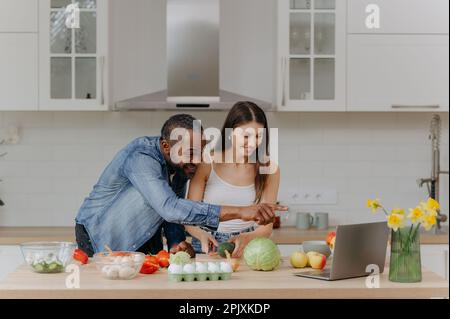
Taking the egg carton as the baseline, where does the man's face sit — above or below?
above

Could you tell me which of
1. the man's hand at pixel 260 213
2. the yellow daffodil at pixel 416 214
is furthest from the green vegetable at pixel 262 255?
the yellow daffodil at pixel 416 214

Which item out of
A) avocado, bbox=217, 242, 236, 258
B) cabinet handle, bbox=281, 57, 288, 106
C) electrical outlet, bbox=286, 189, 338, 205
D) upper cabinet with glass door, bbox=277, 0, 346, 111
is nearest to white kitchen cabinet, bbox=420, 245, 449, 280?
electrical outlet, bbox=286, 189, 338, 205

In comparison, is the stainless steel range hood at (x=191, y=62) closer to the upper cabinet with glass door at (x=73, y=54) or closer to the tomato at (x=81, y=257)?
the upper cabinet with glass door at (x=73, y=54)

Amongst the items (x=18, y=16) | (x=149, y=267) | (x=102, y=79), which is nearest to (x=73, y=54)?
(x=102, y=79)

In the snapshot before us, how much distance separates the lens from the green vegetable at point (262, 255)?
260cm

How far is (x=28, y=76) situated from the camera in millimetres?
4312

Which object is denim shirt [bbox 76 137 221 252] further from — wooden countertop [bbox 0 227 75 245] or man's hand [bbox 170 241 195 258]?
wooden countertop [bbox 0 227 75 245]

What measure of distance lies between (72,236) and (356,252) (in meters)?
2.14

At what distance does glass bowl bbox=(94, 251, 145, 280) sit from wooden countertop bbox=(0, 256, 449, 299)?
1.0 inches

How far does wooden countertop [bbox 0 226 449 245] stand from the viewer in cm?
413

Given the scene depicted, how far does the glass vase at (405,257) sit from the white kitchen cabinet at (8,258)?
7.94 feet

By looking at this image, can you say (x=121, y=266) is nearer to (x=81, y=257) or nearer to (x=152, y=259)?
(x=152, y=259)

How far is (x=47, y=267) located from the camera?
254 centimetres

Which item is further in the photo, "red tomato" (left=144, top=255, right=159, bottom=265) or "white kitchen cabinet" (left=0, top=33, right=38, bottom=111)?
"white kitchen cabinet" (left=0, top=33, right=38, bottom=111)
